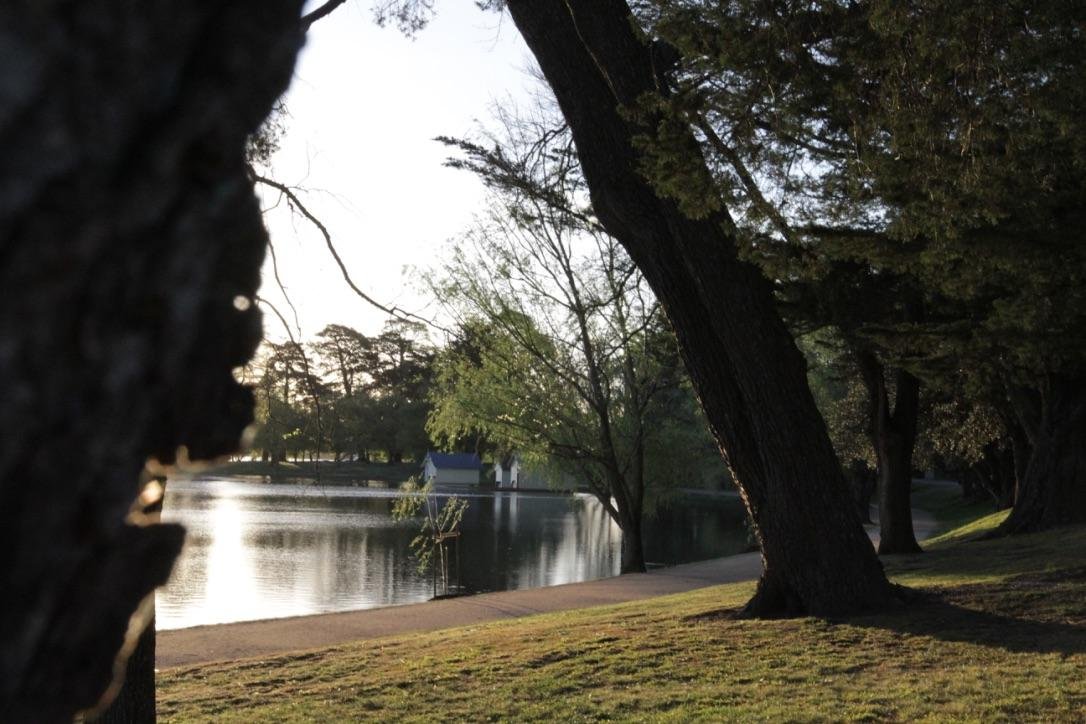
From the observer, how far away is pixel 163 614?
1800cm

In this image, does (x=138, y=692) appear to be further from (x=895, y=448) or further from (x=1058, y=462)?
(x=1058, y=462)

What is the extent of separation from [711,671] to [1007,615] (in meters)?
3.25

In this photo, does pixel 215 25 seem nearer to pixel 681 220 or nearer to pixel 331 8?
pixel 331 8

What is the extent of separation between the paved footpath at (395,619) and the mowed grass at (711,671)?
4.52 feet

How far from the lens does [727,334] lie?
9.98m

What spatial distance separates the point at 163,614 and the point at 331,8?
13.9 meters

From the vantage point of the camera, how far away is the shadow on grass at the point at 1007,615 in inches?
333

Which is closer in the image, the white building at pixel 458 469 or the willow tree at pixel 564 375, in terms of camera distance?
the willow tree at pixel 564 375

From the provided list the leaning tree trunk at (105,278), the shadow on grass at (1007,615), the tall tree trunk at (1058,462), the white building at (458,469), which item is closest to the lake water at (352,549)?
the shadow on grass at (1007,615)

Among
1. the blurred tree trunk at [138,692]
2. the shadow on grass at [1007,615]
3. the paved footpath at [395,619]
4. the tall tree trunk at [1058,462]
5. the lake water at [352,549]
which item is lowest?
the lake water at [352,549]

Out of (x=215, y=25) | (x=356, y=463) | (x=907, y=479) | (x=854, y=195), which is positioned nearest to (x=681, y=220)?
(x=854, y=195)

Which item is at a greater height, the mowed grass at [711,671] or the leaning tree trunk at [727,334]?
the leaning tree trunk at [727,334]

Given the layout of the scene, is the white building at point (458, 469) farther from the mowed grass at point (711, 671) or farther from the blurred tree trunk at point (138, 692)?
the blurred tree trunk at point (138, 692)

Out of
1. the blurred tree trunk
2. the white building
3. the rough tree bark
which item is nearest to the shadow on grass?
the blurred tree trunk
